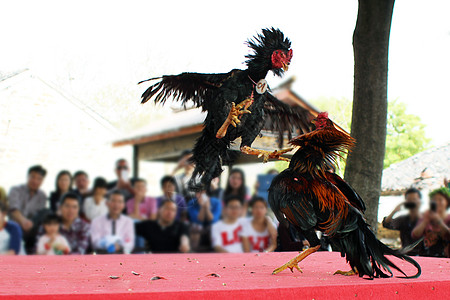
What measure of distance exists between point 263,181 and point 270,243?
0.97 meters

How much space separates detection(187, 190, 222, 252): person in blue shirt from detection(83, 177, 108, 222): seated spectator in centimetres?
88

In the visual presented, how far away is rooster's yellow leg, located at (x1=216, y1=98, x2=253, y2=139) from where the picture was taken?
294 cm

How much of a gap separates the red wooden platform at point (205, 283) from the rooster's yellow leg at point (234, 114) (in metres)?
0.77

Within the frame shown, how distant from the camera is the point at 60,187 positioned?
5.38 metres

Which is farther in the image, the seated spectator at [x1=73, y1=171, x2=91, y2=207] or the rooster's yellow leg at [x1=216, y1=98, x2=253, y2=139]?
the seated spectator at [x1=73, y1=171, x2=91, y2=207]

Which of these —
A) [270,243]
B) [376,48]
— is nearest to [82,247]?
[270,243]

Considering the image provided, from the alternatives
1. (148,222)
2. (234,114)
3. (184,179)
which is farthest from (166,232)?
(234,114)

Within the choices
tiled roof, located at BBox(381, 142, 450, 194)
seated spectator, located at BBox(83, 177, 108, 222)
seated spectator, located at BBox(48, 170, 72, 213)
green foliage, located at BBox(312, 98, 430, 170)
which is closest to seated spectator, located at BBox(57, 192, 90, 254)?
seated spectator, located at BBox(83, 177, 108, 222)

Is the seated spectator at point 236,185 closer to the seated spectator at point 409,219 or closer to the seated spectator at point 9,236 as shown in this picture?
the seated spectator at point 409,219

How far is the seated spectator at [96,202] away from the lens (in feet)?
17.2

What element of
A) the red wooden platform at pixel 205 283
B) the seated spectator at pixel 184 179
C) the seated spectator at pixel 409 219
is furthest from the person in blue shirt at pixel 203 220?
the red wooden platform at pixel 205 283

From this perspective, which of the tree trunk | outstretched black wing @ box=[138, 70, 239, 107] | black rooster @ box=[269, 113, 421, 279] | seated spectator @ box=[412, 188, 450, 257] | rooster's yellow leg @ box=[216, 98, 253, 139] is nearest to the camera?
black rooster @ box=[269, 113, 421, 279]

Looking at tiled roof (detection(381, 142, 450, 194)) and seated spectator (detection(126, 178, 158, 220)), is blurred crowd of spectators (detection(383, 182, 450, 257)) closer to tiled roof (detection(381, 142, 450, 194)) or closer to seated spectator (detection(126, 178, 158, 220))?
seated spectator (detection(126, 178, 158, 220))

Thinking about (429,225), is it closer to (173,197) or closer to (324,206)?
(173,197)
